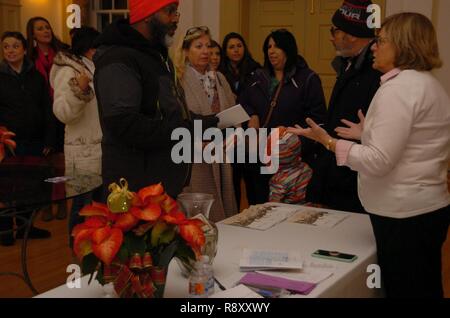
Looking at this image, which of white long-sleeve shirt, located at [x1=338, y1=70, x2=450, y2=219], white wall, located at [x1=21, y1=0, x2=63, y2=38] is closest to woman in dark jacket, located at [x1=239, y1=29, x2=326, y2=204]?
white long-sleeve shirt, located at [x1=338, y1=70, x2=450, y2=219]

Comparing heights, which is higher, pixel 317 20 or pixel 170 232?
pixel 317 20

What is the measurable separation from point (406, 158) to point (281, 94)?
186cm

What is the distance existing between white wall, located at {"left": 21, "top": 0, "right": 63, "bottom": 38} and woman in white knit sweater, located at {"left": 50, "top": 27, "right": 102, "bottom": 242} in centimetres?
474

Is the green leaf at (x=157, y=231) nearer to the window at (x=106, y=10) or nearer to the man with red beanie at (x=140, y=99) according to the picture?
the man with red beanie at (x=140, y=99)

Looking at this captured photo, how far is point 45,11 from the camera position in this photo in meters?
7.96

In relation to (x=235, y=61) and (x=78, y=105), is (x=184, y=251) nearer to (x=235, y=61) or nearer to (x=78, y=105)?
(x=78, y=105)

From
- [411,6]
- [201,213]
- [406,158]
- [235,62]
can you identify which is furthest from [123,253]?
[411,6]

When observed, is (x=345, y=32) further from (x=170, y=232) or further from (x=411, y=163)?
(x=170, y=232)

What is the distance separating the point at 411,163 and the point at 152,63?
3.55ft

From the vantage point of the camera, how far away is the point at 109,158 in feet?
7.55

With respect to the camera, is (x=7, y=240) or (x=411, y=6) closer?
(x=7, y=240)

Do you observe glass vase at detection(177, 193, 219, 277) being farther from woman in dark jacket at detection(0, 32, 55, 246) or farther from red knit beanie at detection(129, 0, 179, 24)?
woman in dark jacket at detection(0, 32, 55, 246)

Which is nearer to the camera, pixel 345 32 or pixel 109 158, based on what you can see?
pixel 109 158
